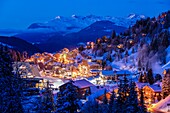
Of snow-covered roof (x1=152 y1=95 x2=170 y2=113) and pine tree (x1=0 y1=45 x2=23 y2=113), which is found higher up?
pine tree (x1=0 y1=45 x2=23 y2=113)

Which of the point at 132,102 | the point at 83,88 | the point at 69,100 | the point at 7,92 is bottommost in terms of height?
the point at 132,102

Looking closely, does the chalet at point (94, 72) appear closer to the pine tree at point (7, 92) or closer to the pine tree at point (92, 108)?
the pine tree at point (92, 108)

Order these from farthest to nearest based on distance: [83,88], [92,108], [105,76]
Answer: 1. [105,76]
2. [83,88]
3. [92,108]

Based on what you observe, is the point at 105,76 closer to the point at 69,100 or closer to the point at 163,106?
the point at 163,106

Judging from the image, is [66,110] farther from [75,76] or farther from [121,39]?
[121,39]

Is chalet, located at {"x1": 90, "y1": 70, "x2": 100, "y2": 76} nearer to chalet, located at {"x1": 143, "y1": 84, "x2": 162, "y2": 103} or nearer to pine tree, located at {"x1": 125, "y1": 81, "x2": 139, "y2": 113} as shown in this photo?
chalet, located at {"x1": 143, "y1": 84, "x2": 162, "y2": 103}

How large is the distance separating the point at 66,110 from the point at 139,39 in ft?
368

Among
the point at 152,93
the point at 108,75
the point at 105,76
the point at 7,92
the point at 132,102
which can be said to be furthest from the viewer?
the point at 108,75

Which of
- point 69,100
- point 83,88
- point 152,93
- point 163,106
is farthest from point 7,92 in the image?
point 83,88

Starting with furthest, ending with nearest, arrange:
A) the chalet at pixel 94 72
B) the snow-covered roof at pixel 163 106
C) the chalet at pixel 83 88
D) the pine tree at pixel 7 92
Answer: the chalet at pixel 94 72
the chalet at pixel 83 88
the snow-covered roof at pixel 163 106
the pine tree at pixel 7 92

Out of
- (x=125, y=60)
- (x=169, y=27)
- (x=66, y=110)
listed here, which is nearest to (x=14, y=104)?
(x=66, y=110)

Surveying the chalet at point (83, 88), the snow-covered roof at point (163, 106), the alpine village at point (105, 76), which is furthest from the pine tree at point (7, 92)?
the chalet at point (83, 88)

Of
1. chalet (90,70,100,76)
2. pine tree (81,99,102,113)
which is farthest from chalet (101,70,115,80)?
pine tree (81,99,102,113)

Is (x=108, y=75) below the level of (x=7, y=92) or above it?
above
